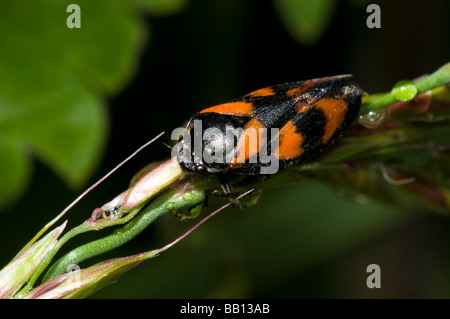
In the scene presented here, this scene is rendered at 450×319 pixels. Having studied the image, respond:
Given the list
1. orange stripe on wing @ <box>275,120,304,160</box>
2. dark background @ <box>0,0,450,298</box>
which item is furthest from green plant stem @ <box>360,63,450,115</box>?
dark background @ <box>0,0,450,298</box>

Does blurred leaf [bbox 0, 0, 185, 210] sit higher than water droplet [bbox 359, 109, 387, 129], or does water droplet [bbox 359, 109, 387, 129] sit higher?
blurred leaf [bbox 0, 0, 185, 210]

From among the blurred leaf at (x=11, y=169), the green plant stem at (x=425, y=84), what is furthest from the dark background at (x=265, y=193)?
the green plant stem at (x=425, y=84)

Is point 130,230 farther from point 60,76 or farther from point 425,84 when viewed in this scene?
point 60,76

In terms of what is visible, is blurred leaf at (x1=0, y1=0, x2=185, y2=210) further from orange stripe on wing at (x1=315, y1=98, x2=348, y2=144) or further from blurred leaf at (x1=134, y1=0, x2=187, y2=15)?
orange stripe on wing at (x1=315, y1=98, x2=348, y2=144)

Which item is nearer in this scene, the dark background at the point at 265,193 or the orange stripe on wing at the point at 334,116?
the orange stripe on wing at the point at 334,116

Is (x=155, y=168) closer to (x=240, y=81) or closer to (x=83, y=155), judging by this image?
(x=83, y=155)

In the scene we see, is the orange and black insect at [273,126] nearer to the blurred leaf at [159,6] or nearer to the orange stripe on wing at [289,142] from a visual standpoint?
the orange stripe on wing at [289,142]

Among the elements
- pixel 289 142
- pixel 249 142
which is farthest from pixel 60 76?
pixel 289 142
